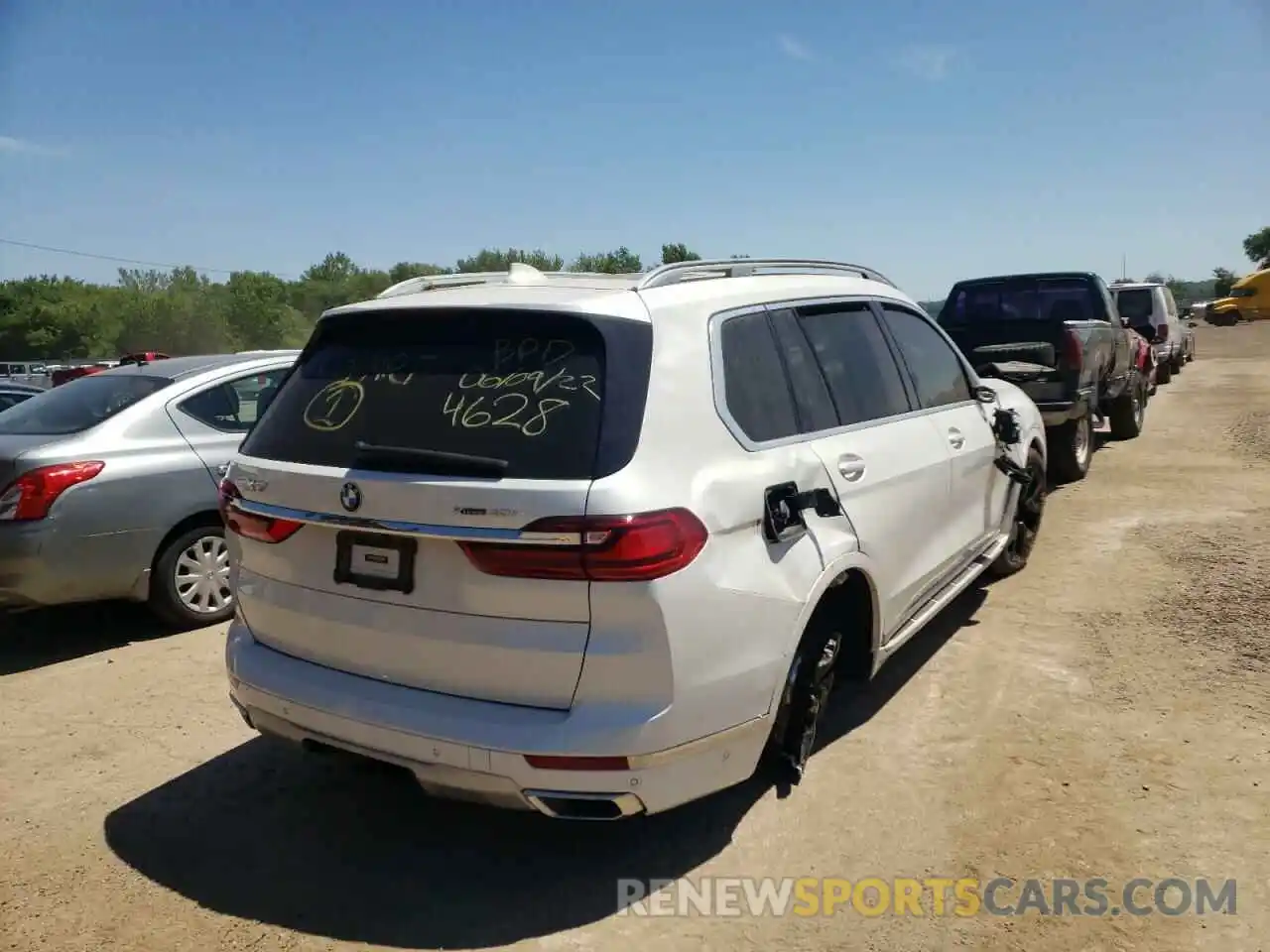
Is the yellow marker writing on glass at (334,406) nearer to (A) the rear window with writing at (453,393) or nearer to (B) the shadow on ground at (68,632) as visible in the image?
(A) the rear window with writing at (453,393)

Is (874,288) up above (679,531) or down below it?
above

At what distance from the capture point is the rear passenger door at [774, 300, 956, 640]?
3.68m

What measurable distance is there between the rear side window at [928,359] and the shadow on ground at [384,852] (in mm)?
2024

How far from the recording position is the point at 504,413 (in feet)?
9.30

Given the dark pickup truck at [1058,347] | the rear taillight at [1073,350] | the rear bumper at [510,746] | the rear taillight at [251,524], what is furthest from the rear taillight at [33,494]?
the rear taillight at [1073,350]

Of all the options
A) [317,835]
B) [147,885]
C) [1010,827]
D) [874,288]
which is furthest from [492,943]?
[874,288]

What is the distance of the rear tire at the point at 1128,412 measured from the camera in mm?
11484

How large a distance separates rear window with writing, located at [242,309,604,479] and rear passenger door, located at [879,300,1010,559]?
224 cm

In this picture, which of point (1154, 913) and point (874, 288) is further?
point (874, 288)

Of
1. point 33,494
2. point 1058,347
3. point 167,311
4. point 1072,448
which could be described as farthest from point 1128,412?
point 167,311

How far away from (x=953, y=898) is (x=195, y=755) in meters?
3.09

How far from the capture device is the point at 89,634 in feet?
19.0

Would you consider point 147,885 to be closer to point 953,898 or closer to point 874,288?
point 953,898

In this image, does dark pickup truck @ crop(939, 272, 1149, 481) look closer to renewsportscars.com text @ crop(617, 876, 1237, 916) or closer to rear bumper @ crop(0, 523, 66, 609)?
renewsportscars.com text @ crop(617, 876, 1237, 916)
